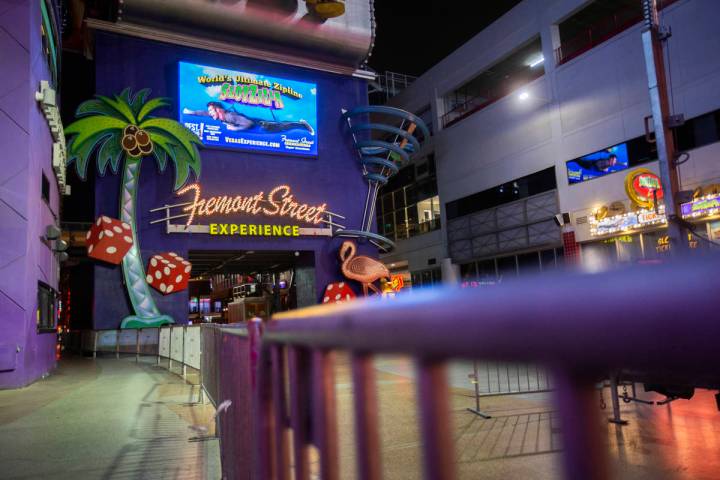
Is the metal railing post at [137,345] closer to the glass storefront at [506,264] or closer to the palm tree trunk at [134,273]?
the palm tree trunk at [134,273]

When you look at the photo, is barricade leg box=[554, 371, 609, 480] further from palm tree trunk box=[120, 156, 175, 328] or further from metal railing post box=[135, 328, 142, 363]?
palm tree trunk box=[120, 156, 175, 328]

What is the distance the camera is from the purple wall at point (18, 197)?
12.0 m

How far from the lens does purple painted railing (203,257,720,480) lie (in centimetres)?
55

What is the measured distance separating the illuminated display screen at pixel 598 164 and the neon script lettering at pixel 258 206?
11945mm

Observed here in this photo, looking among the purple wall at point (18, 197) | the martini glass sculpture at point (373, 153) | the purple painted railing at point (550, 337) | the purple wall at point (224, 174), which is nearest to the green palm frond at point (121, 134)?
the purple wall at point (224, 174)

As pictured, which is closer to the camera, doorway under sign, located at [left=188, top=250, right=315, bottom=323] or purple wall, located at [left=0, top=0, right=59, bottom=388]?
purple wall, located at [left=0, top=0, right=59, bottom=388]

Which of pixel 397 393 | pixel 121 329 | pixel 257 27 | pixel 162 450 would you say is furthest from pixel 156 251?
pixel 162 450

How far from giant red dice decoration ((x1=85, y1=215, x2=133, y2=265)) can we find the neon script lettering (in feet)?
9.28

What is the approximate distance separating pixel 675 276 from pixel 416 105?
125ft

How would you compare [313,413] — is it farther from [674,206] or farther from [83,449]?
[674,206]

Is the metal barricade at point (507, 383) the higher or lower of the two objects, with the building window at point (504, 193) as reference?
lower

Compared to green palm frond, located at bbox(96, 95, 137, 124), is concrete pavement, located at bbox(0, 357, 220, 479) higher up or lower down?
lower down

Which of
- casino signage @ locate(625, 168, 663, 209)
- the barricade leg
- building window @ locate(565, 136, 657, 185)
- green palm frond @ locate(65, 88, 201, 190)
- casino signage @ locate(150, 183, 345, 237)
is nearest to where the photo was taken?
the barricade leg

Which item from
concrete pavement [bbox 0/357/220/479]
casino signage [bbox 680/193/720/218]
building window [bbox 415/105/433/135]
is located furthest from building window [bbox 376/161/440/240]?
concrete pavement [bbox 0/357/220/479]
